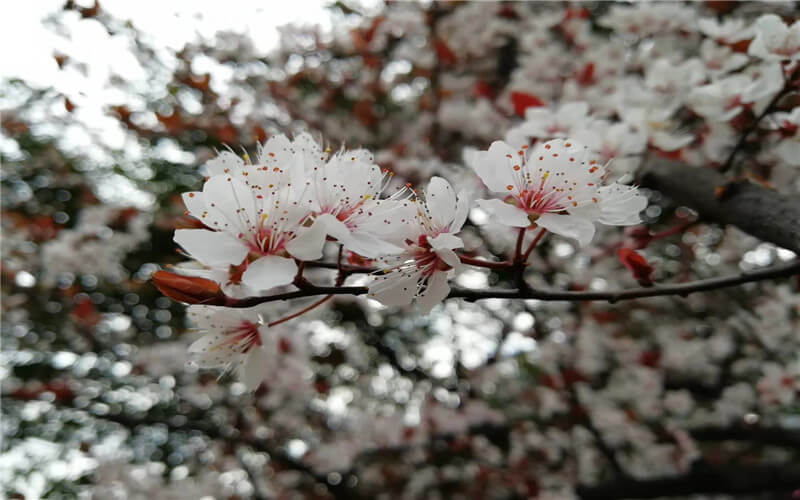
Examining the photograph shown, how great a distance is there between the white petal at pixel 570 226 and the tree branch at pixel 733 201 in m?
0.37

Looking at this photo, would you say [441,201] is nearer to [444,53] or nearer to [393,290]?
[393,290]

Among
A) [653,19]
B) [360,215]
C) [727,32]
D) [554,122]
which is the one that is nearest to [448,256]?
[360,215]

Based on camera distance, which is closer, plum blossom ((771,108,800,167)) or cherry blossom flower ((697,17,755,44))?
plum blossom ((771,108,800,167))

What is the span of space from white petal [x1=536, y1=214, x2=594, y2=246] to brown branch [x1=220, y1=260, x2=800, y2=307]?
0.24ft

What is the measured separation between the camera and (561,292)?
68 cm

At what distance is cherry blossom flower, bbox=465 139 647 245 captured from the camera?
688 mm

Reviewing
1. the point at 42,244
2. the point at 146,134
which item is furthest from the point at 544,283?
the point at 42,244

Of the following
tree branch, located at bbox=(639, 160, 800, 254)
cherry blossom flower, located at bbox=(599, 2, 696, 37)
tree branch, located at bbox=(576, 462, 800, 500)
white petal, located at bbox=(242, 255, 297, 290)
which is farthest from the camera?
tree branch, located at bbox=(576, 462, 800, 500)

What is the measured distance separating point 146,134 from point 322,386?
153 centimetres

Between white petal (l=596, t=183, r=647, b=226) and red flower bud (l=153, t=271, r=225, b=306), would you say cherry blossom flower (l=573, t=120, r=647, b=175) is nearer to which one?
white petal (l=596, t=183, r=647, b=226)

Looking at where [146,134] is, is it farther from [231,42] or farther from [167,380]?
[167,380]

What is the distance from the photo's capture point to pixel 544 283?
2.62m

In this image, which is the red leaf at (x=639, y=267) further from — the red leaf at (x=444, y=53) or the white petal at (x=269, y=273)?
the red leaf at (x=444, y=53)

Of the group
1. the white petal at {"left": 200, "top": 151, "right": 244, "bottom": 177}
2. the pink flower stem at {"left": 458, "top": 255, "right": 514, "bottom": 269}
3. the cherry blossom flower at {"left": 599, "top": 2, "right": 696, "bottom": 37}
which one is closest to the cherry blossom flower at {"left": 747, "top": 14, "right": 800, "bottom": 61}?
the pink flower stem at {"left": 458, "top": 255, "right": 514, "bottom": 269}
